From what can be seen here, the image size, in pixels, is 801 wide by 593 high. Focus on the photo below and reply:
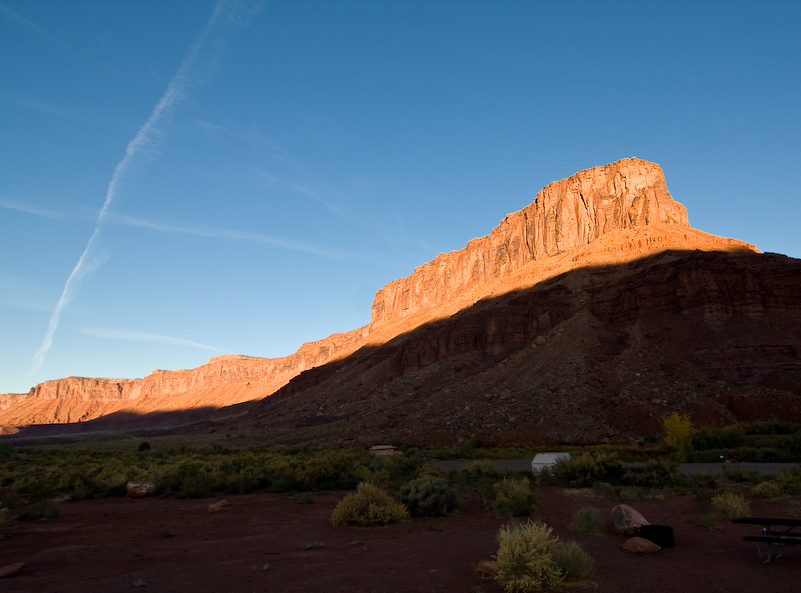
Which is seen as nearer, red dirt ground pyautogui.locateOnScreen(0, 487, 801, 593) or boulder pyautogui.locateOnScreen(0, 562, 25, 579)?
red dirt ground pyautogui.locateOnScreen(0, 487, 801, 593)

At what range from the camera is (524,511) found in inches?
486

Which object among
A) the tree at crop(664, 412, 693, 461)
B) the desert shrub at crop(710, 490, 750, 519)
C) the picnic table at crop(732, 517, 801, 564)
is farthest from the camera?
the tree at crop(664, 412, 693, 461)

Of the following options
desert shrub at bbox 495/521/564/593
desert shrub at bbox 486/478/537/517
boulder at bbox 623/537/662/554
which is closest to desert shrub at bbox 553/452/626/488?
desert shrub at bbox 486/478/537/517

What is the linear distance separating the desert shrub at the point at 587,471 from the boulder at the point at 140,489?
13.2m

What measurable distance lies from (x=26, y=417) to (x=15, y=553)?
189278 millimetres

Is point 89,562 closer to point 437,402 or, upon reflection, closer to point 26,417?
point 437,402

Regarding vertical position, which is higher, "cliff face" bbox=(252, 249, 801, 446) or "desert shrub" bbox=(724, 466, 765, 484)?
"cliff face" bbox=(252, 249, 801, 446)

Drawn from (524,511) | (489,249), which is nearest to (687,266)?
(524,511)

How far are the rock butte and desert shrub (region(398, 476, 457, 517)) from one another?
83.0ft

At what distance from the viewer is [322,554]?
8.82 meters

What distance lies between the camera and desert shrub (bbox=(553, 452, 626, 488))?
16.6 m

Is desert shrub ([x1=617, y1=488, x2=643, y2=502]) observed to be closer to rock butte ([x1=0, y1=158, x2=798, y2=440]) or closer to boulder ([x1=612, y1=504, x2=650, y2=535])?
boulder ([x1=612, y1=504, x2=650, y2=535])

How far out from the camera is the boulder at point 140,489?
16.0 m

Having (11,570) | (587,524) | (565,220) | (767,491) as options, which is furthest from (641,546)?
(565,220)
